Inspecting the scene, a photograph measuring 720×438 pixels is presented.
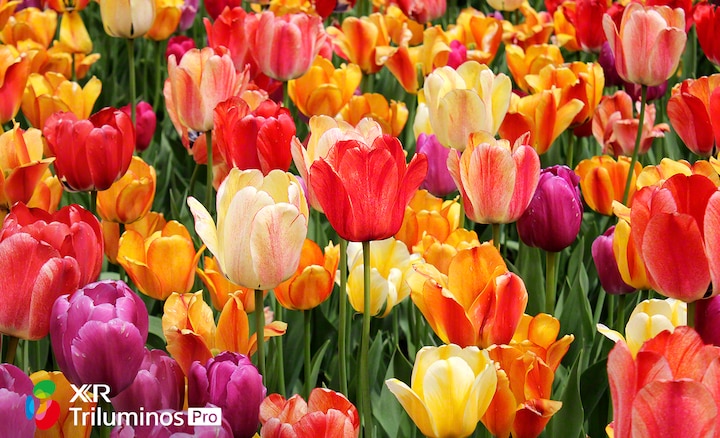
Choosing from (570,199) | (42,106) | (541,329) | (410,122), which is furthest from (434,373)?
(410,122)

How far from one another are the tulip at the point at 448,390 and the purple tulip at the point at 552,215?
Answer: 0.57 m

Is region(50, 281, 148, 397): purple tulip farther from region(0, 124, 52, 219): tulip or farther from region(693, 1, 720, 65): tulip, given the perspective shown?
region(693, 1, 720, 65): tulip

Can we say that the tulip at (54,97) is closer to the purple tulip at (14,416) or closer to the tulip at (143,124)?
the tulip at (143,124)

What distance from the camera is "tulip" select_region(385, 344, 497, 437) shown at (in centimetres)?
108

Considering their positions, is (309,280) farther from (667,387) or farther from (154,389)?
(667,387)

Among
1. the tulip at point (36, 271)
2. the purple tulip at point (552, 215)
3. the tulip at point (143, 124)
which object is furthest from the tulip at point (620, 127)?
the tulip at point (36, 271)

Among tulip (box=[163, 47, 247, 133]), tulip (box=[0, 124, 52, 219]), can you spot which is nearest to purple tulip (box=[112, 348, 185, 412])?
tulip (box=[0, 124, 52, 219])

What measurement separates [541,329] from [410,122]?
6.11ft

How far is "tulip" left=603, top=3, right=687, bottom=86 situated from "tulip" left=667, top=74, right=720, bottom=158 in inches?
4.0

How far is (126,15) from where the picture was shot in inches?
97.2

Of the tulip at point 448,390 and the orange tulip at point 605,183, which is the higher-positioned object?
the tulip at point 448,390

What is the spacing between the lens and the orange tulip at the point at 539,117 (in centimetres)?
Answer: 201

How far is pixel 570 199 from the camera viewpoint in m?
1.61

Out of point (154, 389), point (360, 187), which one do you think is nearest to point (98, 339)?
point (154, 389)
